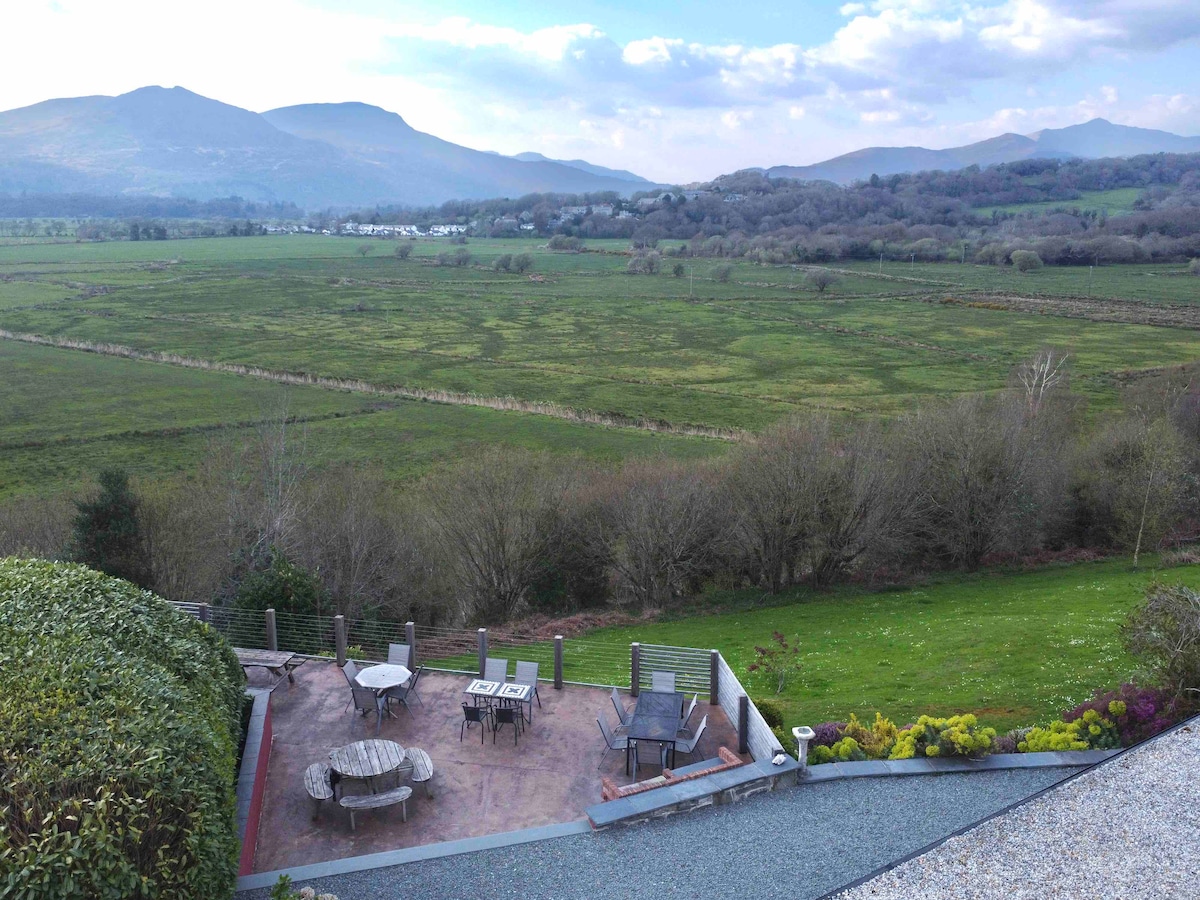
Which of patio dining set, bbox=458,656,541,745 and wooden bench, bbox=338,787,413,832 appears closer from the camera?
wooden bench, bbox=338,787,413,832

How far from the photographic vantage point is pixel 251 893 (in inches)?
404

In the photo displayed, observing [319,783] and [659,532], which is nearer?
[319,783]

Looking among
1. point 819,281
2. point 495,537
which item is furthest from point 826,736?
point 819,281

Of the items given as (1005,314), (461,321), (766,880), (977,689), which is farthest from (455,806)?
(1005,314)

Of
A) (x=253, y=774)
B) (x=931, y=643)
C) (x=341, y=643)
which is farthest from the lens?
(x=931, y=643)

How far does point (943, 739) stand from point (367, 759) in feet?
28.9

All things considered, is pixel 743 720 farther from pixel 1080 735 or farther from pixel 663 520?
pixel 663 520

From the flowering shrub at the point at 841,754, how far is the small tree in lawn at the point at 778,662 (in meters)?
5.91

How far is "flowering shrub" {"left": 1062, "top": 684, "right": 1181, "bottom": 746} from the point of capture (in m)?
14.3

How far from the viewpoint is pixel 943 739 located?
44.1ft

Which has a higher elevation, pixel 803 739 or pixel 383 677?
pixel 803 739

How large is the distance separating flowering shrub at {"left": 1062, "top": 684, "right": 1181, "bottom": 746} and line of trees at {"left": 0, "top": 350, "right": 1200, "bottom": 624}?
52.3ft

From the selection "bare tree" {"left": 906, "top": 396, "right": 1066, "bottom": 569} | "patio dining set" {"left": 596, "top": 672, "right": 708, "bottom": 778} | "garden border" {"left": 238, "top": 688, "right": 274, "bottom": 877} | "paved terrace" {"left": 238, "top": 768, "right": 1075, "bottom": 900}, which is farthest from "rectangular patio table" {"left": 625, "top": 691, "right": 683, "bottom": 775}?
"bare tree" {"left": 906, "top": 396, "right": 1066, "bottom": 569}

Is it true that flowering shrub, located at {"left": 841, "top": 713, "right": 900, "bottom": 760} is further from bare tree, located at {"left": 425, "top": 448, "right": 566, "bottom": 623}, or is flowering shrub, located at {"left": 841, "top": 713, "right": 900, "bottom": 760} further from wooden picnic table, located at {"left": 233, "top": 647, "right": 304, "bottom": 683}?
bare tree, located at {"left": 425, "top": 448, "right": 566, "bottom": 623}
